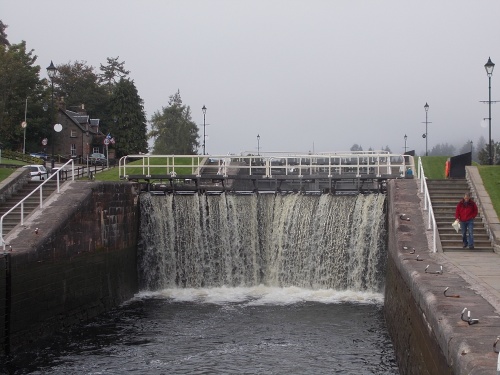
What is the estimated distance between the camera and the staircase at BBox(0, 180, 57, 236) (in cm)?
1794

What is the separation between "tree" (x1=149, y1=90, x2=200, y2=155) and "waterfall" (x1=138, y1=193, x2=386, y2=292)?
2061 inches

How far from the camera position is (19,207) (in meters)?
19.6

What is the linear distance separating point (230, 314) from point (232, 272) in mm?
4800

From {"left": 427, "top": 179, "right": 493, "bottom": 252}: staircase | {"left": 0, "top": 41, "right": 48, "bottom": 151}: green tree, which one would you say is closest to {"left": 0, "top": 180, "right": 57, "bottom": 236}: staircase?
{"left": 427, "top": 179, "right": 493, "bottom": 252}: staircase

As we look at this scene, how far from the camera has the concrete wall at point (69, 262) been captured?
14656mm

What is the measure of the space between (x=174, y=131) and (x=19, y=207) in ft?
198

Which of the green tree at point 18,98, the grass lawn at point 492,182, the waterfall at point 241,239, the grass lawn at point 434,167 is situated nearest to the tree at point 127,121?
the green tree at point 18,98

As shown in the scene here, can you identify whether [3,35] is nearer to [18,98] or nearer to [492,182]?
[18,98]

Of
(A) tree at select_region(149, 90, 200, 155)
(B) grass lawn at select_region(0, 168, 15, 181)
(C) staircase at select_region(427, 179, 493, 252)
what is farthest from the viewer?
(A) tree at select_region(149, 90, 200, 155)

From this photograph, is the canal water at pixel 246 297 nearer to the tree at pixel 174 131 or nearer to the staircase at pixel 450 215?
the staircase at pixel 450 215

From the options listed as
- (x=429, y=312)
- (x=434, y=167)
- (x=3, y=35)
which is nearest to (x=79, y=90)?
(x=3, y=35)

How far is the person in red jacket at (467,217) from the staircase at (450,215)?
0.80 feet

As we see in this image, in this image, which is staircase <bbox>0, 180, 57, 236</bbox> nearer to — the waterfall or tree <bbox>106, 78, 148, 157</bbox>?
the waterfall

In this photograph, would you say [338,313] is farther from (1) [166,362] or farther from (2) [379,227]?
(1) [166,362]
